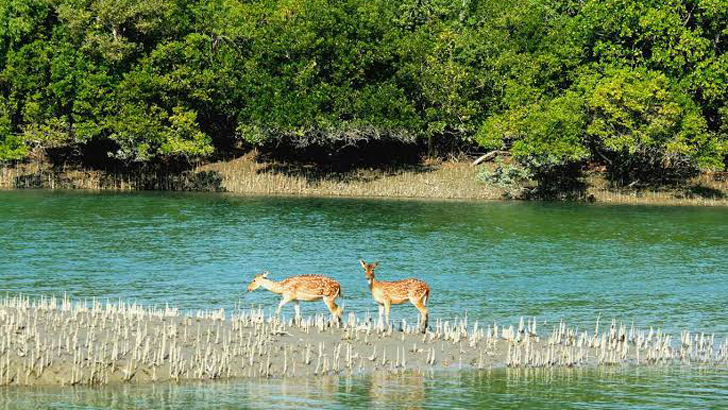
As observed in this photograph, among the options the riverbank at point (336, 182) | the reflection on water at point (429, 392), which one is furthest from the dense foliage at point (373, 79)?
the reflection on water at point (429, 392)

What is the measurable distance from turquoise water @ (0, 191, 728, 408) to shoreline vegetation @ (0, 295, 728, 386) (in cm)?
93

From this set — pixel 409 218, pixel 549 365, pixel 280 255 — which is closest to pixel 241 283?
pixel 280 255

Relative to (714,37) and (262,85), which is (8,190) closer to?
(262,85)

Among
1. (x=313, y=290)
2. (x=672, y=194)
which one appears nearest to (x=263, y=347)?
(x=313, y=290)

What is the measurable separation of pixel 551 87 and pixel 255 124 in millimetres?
23143

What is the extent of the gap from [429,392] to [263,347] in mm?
4632

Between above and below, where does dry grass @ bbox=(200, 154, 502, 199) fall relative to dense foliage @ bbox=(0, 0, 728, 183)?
below

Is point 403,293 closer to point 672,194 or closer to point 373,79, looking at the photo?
point 672,194

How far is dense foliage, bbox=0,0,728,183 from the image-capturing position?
79.5 metres

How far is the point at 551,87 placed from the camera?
8494cm

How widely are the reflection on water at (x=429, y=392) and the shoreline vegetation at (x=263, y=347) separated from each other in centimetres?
59

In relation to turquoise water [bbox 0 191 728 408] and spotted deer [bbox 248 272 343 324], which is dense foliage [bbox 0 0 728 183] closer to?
turquoise water [bbox 0 191 728 408]

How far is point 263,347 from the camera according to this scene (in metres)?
26.7

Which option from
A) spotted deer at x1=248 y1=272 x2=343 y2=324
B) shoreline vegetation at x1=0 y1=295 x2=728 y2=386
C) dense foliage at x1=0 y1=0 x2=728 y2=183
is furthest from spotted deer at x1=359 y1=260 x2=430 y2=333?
dense foliage at x1=0 y1=0 x2=728 y2=183
